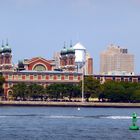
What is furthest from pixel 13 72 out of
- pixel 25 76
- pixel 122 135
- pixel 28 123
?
pixel 122 135

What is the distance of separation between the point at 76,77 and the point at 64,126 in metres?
123

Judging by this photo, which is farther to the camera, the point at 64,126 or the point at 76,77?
the point at 76,77

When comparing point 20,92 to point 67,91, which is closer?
point 20,92

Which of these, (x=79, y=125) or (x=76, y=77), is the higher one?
(x=76, y=77)

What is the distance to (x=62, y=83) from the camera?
193500mm

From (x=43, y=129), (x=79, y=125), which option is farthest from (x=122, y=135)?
(x=79, y=125)

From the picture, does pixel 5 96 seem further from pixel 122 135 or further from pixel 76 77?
pixel 122 135

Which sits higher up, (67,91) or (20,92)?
(67,91)

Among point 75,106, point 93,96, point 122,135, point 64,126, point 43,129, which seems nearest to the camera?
point 122,135

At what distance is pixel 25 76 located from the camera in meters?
197

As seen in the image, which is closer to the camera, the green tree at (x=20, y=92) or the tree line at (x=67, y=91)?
the tree line at (x=67, y=91)

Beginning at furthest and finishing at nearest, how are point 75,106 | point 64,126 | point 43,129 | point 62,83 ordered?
point 62,83
point 75,106
point 64,126
point 43,129

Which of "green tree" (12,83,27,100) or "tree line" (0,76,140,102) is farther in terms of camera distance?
"green tree" (12,83,27,100)

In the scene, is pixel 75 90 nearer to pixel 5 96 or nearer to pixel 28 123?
pixel 5 96
